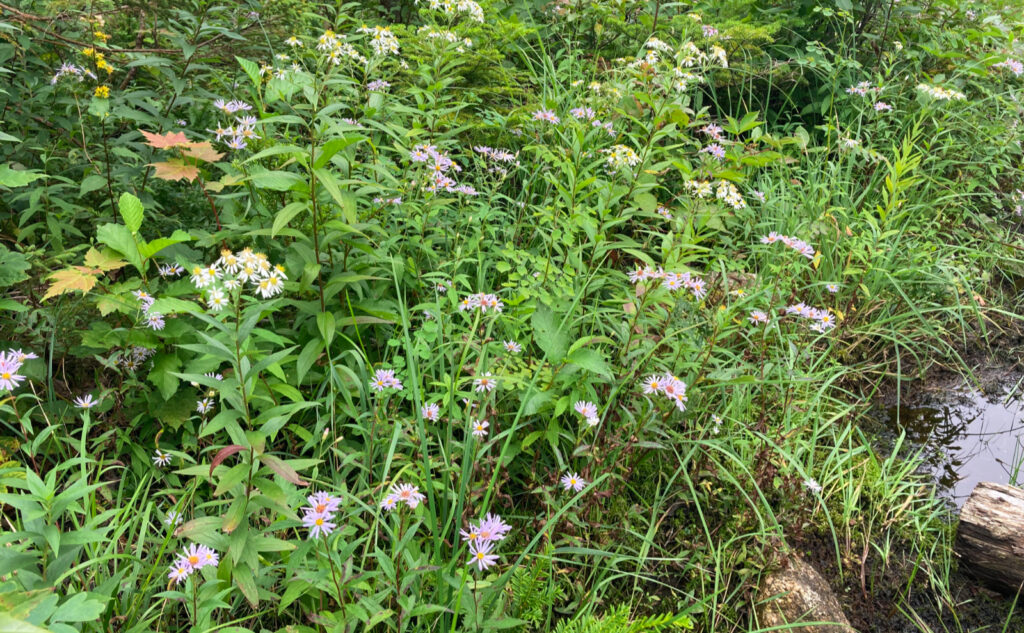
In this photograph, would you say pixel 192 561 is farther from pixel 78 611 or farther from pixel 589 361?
pixel 589 361

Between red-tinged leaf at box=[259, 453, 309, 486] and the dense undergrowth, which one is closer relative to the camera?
red-tinged leaf at box=[259, 453, 309, 486]

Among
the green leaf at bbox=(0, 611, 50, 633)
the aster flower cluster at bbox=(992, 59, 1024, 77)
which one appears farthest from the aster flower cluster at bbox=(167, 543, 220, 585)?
the aster flower cluster at bbox=(992, 59, 1024, 77)

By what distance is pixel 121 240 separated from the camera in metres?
1.95

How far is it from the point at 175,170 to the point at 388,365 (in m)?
0.92

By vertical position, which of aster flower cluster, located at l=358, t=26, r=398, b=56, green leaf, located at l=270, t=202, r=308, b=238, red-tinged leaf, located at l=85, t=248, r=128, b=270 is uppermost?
aster flower cluster, located at l=358, t=26, r=398, b=56

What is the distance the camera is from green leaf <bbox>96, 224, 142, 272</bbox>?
1934mm

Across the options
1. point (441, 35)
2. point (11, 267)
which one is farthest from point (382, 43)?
point (11, 267)

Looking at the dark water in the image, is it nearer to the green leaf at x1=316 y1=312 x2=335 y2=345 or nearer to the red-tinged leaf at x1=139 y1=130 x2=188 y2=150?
the green leaf at x1=316 y1=312 x2=335 y2=345

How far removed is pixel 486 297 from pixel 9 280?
1.33 metres

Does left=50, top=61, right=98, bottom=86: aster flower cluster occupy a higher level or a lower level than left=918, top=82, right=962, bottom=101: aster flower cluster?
higher

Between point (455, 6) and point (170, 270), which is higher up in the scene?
point (455, 6)

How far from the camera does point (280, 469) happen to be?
1.31 metres

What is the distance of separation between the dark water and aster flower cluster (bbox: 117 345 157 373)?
2.67 meters

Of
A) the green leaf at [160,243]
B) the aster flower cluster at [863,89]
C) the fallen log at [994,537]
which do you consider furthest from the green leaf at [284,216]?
the aster flower cluster at [863,89]
